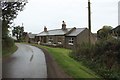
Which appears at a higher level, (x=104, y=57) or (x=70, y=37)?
(x=70, y=37)

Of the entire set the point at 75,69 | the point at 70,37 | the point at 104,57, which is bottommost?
the point at 75,69

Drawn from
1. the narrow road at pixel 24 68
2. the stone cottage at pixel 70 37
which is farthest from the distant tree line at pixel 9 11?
the stone cottage at pixel 70 37

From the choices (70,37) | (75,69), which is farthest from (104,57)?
(70,37)

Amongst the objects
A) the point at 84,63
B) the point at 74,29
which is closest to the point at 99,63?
the point at 84,63

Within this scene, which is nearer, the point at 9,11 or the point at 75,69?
the point at 75,69

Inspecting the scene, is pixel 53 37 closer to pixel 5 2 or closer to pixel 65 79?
pixel 5 2

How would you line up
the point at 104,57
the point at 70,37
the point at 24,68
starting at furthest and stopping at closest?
the point at 70,37 → the point at 104,57 → the point at 24,68

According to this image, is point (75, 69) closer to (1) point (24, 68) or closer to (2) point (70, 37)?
(1) point (24, 68)

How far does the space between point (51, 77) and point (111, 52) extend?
13.2 m

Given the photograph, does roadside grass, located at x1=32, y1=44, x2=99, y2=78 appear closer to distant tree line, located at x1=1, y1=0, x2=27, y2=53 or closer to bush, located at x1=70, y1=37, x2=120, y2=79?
bush, located at x1=70, y1=37, x2=120, y2=79

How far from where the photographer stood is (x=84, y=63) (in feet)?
89.4

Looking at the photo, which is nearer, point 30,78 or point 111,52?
point 30,78

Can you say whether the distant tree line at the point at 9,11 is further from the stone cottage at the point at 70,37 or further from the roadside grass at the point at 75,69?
the stone cottage at the point at 70,37

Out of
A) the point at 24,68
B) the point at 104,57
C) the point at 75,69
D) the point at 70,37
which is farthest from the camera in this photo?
the point at 70,37
